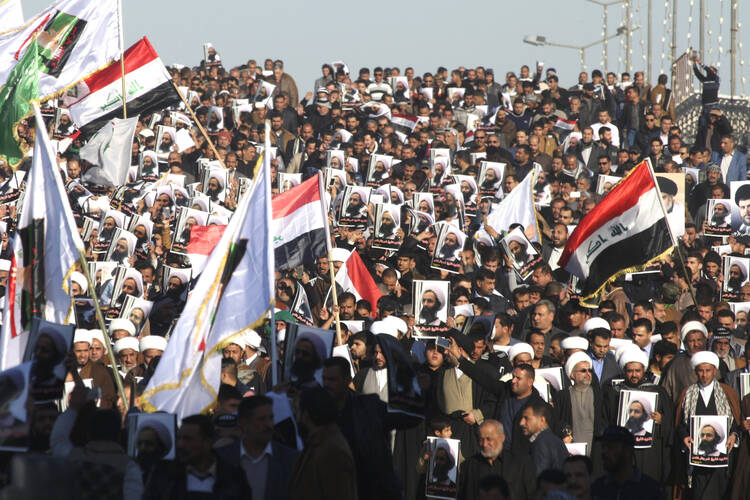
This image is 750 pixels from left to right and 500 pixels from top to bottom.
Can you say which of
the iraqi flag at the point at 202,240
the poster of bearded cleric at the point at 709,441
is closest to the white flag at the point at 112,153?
the iraqi flag at the point at 202,240

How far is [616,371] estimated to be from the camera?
1150cm

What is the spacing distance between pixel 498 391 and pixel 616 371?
142 cm

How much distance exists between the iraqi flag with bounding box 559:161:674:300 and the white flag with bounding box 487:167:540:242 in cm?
289

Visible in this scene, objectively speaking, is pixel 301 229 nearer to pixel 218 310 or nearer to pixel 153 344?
pixel 153 344

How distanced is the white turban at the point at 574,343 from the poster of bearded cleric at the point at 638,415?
4.27 feet

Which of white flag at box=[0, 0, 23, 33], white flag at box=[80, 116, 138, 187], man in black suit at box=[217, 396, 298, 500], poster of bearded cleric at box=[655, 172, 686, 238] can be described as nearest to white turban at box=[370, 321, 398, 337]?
man in black suit at box=[217, 396, 298, 500]

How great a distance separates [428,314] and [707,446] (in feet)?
11.6

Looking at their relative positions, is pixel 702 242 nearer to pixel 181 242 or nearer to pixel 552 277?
pixel 552 277

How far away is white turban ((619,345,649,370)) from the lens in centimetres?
1089

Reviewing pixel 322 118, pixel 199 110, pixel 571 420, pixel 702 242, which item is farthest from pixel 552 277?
pixel 199 110

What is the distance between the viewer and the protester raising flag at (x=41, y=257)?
9.04 metres

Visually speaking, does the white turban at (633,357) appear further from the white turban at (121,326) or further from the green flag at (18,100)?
the green flag at (18,100)

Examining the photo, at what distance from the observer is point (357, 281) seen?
14461 mm

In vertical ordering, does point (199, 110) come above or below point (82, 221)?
above
